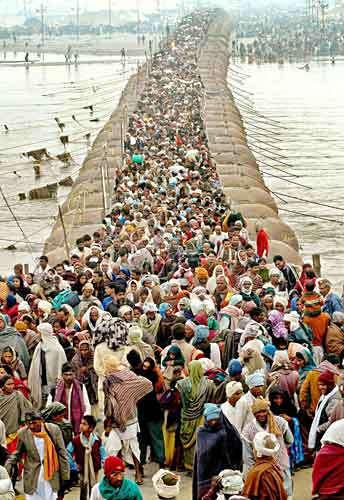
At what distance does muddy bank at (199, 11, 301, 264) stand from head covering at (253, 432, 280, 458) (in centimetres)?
849

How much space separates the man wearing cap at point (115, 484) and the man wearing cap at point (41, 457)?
3.59 feet

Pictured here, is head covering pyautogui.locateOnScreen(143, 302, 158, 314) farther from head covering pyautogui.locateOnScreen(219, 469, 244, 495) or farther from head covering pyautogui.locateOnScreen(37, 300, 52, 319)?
head covering pyautogui.locateOnScreen(219, 469, 244, 495)

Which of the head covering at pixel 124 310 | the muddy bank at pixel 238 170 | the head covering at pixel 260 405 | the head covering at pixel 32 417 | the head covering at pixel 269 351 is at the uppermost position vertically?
the head covering at pixel 260 405

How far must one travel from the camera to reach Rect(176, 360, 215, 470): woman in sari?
682cm

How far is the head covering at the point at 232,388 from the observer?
634 cm

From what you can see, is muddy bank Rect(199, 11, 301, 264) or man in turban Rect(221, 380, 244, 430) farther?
muddy bank Rect(199, 11, 301, 264)

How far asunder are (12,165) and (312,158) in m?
7.96

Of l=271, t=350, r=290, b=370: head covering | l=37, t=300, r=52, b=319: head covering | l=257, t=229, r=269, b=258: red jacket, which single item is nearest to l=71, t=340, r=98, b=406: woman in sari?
l=271, t=350, r=290, b=370: head covering

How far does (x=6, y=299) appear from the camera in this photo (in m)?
9.27

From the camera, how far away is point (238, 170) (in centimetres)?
2228

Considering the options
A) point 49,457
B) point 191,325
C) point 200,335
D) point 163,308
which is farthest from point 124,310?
point 49,457

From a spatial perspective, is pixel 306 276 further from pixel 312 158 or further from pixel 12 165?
pixel 12 165

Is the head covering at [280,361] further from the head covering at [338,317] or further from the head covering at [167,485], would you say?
the head covering at [167,485]

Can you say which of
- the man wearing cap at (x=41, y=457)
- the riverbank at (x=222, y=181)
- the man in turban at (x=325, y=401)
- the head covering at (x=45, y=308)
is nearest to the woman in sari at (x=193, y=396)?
the man in turban at (x=325, y=401)
